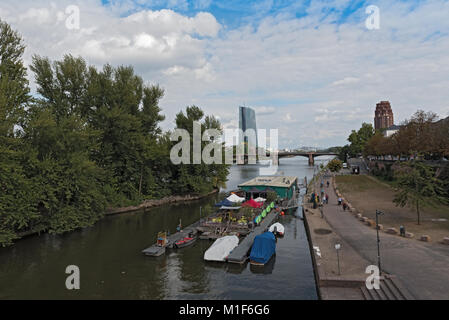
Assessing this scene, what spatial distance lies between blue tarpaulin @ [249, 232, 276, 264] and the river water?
2.11ft

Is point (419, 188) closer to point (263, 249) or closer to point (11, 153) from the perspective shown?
point (263, 249)

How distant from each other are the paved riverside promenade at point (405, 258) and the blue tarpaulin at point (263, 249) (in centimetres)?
388

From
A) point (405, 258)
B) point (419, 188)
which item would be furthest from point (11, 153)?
point (419, 188)

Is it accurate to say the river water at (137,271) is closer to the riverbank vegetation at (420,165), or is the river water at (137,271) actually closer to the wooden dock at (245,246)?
the wooden dock at (245,246)

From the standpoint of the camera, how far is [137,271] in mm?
21312

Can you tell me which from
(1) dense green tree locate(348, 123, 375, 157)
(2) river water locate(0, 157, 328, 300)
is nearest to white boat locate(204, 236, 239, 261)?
(2) river water locate(0, 157, 328, 300)

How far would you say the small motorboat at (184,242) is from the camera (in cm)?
2666

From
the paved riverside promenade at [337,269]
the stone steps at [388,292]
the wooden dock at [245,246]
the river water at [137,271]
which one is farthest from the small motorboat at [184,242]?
the stone steps at [388,292]

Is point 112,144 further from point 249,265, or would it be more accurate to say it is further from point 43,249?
point 249,265

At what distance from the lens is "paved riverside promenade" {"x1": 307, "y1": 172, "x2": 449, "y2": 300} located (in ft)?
48.4

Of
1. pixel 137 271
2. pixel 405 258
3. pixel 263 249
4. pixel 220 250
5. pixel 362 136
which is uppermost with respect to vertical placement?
pixel 362 136

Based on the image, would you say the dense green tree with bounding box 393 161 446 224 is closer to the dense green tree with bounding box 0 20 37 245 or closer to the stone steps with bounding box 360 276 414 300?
the stone steps with bounding box 360 276 414 300

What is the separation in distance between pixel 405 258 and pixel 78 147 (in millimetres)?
32764

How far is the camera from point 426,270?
16672 mm
